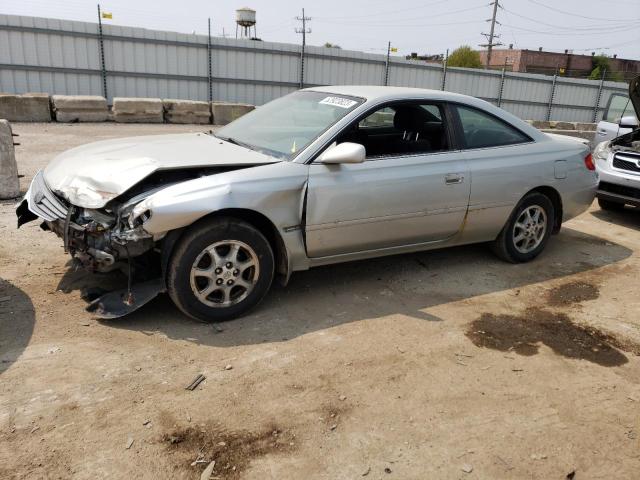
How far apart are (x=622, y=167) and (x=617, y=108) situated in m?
3.25

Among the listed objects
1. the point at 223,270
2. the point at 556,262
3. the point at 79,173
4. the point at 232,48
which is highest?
the point at 232,48

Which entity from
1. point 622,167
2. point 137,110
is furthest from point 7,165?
point 137,110

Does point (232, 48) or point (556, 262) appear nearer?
point (556, 262)

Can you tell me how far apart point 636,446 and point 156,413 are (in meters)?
2.51

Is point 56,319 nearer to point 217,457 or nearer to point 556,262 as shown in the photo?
point 217,457

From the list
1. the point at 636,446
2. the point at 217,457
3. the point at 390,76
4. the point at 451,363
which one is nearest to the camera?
the point at 217,457

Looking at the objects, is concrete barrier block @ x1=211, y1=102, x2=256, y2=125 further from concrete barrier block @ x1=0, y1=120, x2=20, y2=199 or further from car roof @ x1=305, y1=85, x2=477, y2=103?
car roof @ x1=305, y1=85, x2=477, y2=103

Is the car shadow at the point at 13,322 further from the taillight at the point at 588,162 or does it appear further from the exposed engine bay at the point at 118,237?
the taillight at the point at 588,162

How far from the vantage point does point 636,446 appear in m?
2.83

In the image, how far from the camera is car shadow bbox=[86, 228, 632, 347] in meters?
3.77

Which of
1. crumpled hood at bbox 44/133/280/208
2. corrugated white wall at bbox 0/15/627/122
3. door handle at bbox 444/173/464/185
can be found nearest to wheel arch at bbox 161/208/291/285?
crumpled hood at bbox 44/133/280/208

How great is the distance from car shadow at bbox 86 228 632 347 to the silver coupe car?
0.60ft

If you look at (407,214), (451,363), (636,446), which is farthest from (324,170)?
(636,446)

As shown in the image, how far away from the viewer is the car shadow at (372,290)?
3773mm
